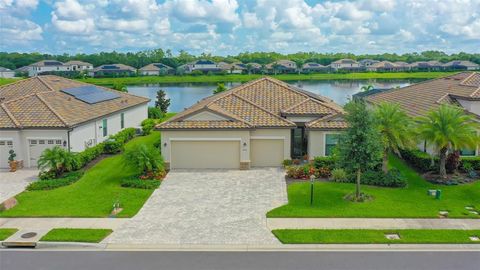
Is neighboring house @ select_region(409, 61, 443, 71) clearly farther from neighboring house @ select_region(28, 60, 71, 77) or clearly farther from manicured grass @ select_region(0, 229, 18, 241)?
manicured grass @ select_region(0, 229, 18, 241)

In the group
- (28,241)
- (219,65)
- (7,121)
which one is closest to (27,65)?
(219,65)

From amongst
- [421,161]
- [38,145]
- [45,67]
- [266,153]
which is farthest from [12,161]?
[45,67]

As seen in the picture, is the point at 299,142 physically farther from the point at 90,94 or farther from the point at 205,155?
the point at 90,94

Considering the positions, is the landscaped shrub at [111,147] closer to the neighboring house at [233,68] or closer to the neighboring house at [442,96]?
the neighboring house at [442,96]

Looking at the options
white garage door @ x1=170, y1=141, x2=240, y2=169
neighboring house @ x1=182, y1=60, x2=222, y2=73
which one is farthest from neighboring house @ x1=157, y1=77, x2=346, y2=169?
neighboring house @ x1=182, y1=60, x2=222, y2=73

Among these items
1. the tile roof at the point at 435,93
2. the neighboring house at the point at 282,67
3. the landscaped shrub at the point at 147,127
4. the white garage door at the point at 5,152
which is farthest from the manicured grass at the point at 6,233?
the neighboring house at the point at 282,67

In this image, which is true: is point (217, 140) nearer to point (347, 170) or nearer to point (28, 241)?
point (347, 170)
